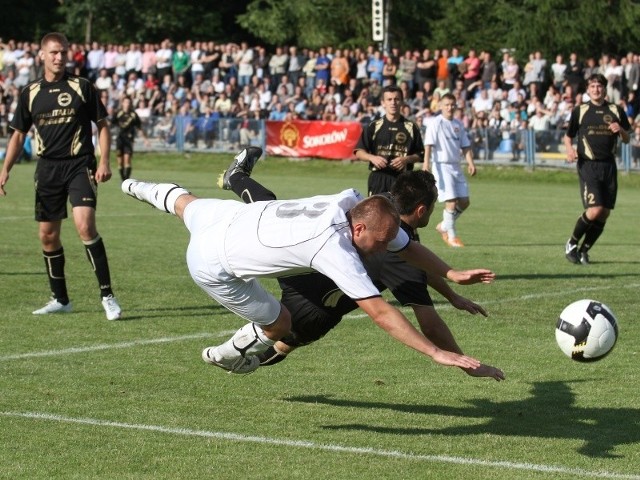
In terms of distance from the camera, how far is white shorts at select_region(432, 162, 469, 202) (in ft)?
54.5

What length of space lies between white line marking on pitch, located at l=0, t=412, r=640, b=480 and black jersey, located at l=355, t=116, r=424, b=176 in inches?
284

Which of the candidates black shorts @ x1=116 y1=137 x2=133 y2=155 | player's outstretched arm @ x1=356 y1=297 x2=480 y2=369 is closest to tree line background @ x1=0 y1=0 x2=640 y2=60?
black shorts @ x1=116 y1=137 x2=133 y2=155

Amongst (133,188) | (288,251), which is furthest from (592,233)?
(288,251)

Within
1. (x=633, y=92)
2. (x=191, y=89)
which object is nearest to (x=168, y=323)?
(x=633, y=92)

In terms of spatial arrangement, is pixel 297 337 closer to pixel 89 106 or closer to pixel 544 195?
pixel 89 106

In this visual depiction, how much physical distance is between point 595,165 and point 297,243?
377 inches

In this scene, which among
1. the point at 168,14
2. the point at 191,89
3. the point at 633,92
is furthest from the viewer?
the point at 168,14

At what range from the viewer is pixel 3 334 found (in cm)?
957

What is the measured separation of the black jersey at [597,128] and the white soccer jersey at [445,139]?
1.98m

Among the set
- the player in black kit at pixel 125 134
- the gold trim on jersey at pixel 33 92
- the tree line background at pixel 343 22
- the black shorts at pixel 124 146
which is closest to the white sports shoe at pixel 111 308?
the gold trim on jersey at pixel 33 92

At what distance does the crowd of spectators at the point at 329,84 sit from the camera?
32531 mm

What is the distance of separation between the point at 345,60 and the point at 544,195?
1226 cm

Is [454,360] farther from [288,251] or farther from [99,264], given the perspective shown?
[99,264]

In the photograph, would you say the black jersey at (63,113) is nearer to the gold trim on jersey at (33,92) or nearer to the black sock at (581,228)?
the gold trim on jersey at (33,92)
